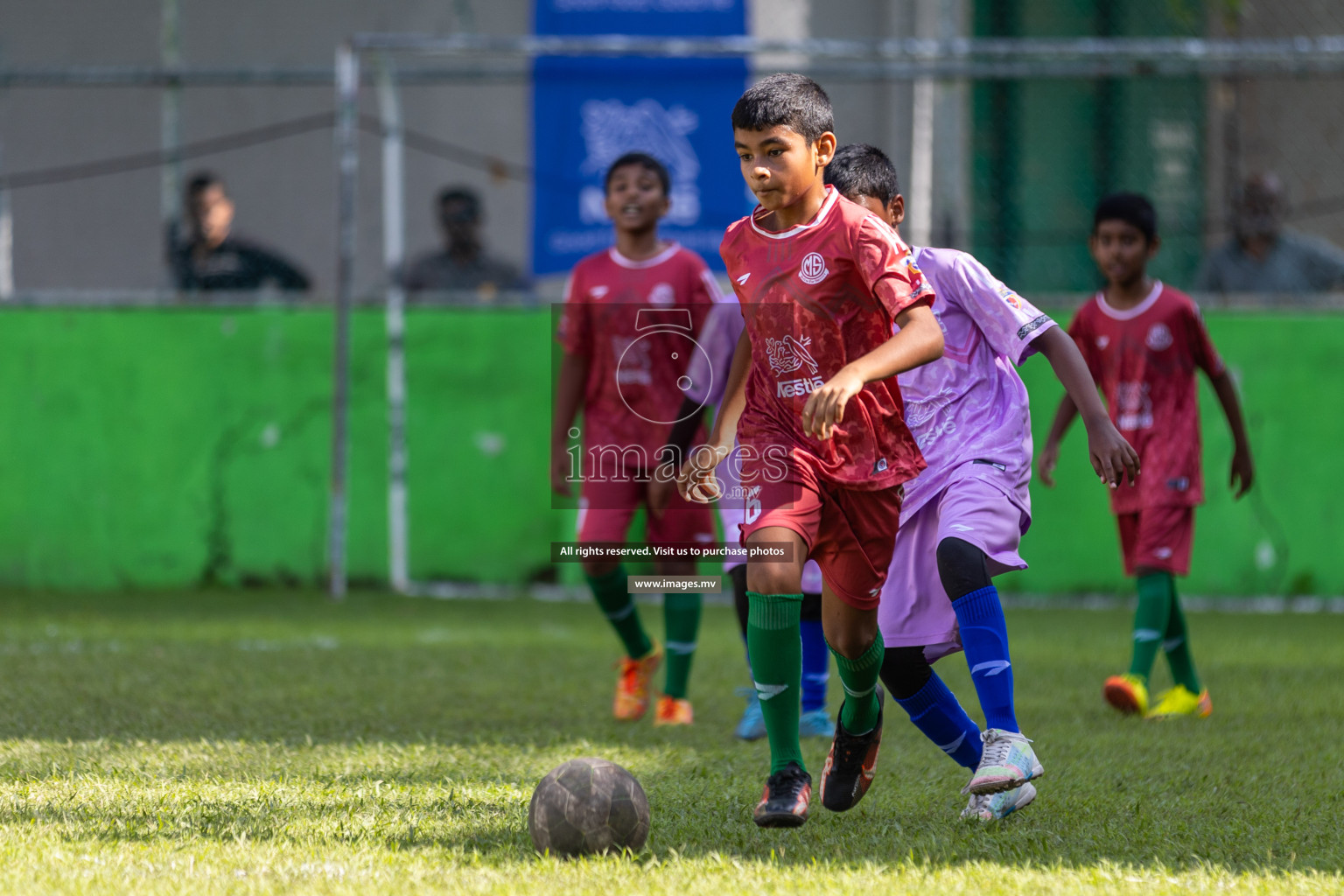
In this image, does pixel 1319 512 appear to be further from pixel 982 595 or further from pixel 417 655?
pixel 982 595

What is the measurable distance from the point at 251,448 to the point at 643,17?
395 cm

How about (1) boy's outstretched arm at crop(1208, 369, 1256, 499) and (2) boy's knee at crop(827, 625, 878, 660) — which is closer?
(2) boy's knee at crop(827, 625, 878, 660)

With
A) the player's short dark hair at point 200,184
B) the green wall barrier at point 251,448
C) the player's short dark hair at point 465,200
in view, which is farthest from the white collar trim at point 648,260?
the player's short dark hair at point 200,184

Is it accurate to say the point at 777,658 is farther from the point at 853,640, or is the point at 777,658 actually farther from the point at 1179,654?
the point at 1179,654

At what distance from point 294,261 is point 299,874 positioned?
28.3 feet

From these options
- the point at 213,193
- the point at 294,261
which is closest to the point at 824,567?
the point at 213,193

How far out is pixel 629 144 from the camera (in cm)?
1005

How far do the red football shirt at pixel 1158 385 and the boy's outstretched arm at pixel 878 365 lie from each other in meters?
2.46

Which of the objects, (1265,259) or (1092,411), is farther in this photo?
(1265,259)

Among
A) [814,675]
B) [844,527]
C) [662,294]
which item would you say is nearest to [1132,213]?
[662,294]

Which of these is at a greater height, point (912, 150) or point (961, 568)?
point (912, 150)

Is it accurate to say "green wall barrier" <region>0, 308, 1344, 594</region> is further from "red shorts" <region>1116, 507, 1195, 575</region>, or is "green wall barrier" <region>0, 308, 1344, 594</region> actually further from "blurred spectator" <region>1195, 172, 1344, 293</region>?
"red shorts" <region>1116, 507, 1195, 575</region>

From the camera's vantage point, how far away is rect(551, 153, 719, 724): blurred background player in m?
5.41

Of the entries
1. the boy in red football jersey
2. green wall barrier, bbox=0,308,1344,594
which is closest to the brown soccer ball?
the boy in red football jersey
